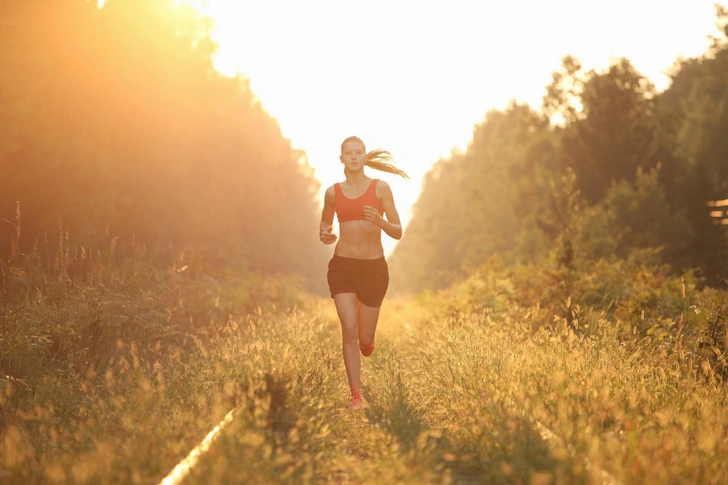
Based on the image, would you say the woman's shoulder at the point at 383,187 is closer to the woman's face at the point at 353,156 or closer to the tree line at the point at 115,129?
the woman's face at the point at 353,156

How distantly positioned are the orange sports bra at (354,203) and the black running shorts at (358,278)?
1.38 ft

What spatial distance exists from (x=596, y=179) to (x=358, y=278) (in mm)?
30577

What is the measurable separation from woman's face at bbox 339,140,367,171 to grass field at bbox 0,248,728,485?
6.45ft

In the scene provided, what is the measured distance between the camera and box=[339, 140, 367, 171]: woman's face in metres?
7.46

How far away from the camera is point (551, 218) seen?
39.6 m

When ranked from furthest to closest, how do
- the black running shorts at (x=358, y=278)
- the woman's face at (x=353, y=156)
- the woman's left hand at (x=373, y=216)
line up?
the woman's face at (x=353, y=156), the black running shorts at (x=358, y=278), the woman's left hand at (x=373, y=216)

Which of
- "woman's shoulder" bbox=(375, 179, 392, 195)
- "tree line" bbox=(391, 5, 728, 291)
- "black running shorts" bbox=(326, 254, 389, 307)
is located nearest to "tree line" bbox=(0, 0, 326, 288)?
"black running shorts" bbox=(326, 254, 389, 307)

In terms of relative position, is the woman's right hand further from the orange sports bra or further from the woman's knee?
the woman's knee

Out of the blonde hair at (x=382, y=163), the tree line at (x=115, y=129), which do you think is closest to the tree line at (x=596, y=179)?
the blonde hair at (x=382, y=163)

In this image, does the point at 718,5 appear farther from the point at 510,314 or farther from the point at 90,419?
the point at 90,419

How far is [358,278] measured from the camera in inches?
289

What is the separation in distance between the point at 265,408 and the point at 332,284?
2.48m

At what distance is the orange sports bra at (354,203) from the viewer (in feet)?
24.3

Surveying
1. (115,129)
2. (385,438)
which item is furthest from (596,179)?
(385,438)
